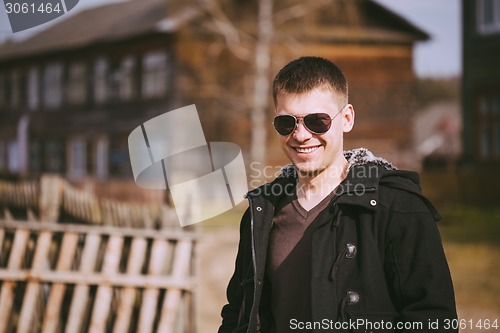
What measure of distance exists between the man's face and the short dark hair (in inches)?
0.8

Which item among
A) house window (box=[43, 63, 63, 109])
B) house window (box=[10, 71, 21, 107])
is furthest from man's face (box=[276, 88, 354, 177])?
house window (box=[10, 71, 21, 107])

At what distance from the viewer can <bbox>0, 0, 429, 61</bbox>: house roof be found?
2448 centimetres

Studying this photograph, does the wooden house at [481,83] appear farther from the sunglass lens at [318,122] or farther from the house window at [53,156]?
the sunglass lens at [318,122]

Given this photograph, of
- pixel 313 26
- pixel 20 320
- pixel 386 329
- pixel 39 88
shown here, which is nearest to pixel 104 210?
pixel 20 320

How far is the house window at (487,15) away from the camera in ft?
70.6

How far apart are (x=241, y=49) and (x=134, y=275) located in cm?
1871

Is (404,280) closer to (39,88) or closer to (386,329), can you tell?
(386,329)

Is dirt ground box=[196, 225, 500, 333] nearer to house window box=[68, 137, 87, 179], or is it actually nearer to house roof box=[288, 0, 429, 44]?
house roof box=[288, 0, 429, 44]

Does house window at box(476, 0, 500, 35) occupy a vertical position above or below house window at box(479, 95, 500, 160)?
above

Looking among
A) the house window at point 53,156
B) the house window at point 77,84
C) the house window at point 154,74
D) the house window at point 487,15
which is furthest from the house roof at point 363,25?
the house window at point 53,156

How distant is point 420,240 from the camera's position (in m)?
2.19

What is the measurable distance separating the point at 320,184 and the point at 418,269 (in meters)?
0.52

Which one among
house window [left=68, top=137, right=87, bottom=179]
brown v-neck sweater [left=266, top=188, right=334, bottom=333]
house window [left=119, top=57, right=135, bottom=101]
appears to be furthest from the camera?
house window [left=68, top=137, right=87, bottom=179]

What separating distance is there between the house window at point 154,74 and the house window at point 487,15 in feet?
36.4
